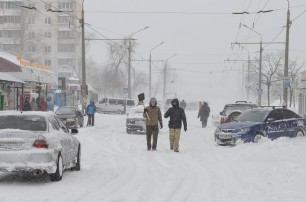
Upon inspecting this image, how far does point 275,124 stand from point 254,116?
32.2 inches

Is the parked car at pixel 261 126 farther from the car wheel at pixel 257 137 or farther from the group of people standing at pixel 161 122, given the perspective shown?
the group of people standing at pixel 161 122

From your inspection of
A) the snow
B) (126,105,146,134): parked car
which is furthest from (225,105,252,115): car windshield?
the snow

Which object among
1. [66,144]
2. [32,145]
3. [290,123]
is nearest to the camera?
[32,145]

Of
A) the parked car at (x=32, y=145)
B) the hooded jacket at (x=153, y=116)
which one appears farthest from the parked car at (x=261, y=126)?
the parked car at (x=32, y=145)

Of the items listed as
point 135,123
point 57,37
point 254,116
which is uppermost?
point 57,37

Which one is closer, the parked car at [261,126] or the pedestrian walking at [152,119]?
the pedestrian walking at [152,119]

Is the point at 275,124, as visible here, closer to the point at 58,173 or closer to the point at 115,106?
the point at 58,173

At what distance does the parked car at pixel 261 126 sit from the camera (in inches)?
765

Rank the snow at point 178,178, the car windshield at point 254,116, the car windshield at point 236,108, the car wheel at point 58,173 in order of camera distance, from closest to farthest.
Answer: the snow at point 178,178 → the car wheel at point 58,173 → the car windshield at point 254,116 → the car windshield at point 236,108

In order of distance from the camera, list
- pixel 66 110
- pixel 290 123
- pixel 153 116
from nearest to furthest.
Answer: pixel 153 116 < pixel 290 123 < pixel 66 110

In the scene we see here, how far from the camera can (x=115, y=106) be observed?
2388 inches

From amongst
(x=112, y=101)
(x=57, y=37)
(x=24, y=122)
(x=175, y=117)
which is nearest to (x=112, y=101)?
(x=112, y=101)

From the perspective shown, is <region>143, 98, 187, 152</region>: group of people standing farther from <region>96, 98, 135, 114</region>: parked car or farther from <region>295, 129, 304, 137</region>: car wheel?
<region>96, 98, 135, 114</region>: parked car

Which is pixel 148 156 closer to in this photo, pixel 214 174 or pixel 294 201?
pixel 214 174
